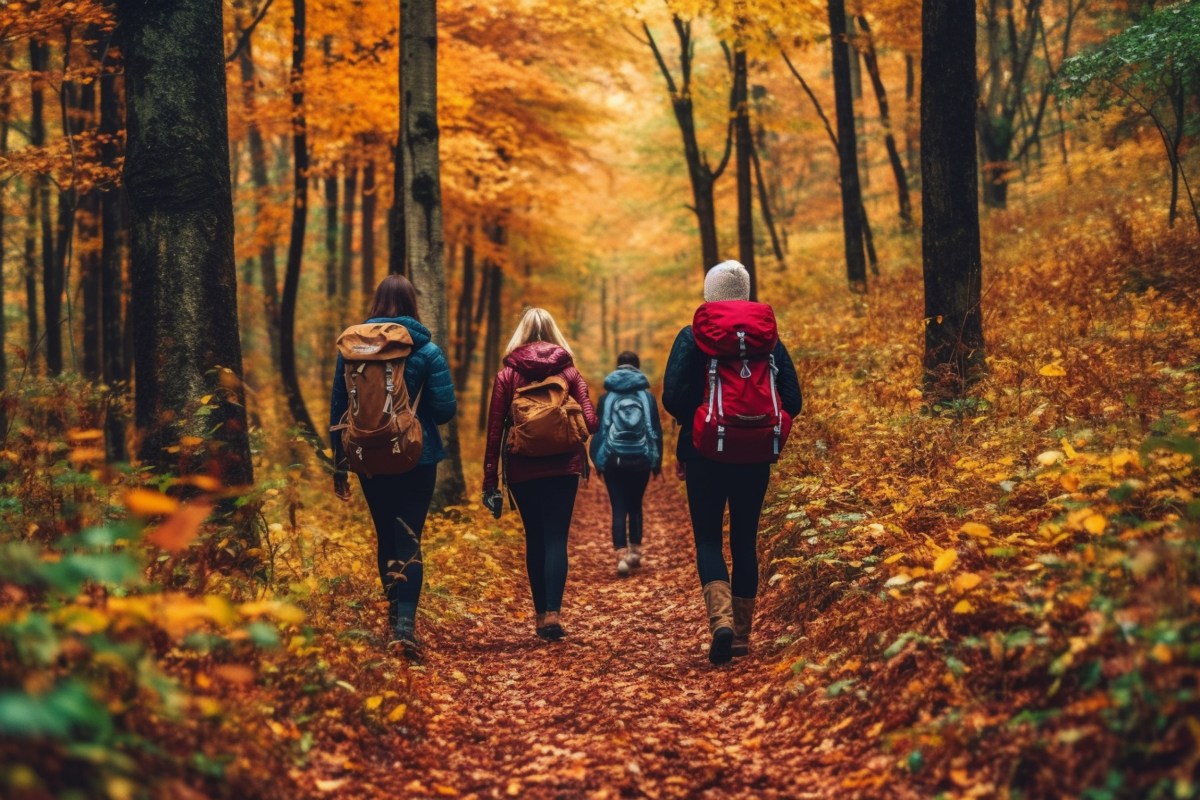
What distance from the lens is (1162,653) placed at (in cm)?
256

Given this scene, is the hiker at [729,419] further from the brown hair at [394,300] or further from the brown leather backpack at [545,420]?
the brown hair at [394,300]

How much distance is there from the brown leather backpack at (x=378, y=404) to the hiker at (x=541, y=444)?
35.9 inches

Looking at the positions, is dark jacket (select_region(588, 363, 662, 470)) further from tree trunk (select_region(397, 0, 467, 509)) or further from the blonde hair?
the blonde hair

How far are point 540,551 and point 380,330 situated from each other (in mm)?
2113

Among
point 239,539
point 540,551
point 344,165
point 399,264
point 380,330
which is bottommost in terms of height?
point 540,551

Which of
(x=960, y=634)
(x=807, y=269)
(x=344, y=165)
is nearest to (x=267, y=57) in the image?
(x=344, y=165)

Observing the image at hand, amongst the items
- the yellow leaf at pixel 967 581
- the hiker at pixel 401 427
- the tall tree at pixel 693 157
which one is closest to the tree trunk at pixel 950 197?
the yellow leaf at pixel 967 581

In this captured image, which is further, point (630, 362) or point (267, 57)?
point (267, 57)

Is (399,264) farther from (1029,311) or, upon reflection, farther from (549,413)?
(1029,311)

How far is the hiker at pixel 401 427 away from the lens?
4984mm

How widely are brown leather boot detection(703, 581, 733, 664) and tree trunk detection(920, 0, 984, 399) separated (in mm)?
3097

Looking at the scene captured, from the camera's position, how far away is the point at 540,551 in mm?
6109

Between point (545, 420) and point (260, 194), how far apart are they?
1144 centimetres

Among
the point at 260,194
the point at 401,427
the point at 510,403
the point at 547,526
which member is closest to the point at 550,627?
the point at 547,526
